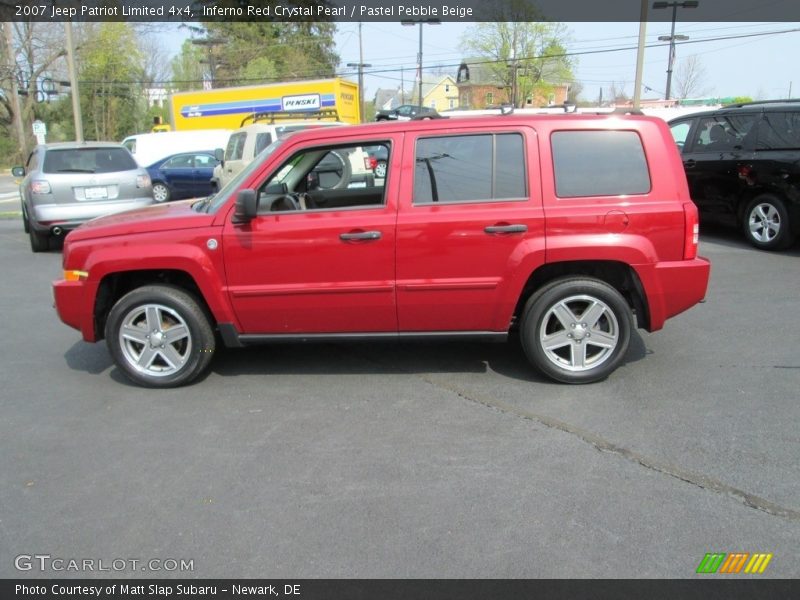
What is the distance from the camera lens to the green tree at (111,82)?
43250mm

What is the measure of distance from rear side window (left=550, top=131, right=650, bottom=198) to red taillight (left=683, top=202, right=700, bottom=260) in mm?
293

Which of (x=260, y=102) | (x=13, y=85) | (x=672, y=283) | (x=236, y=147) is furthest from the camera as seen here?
(x=13, y=85)


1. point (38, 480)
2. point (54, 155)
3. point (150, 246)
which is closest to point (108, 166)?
point (54, 155)

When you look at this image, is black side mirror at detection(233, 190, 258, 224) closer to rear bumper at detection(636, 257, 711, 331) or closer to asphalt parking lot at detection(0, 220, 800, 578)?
asphalt parking lot at detection(0, 220, 800, 578)

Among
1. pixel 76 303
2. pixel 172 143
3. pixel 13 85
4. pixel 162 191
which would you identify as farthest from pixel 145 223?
pixel 13 85

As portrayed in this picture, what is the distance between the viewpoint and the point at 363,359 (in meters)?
5.13

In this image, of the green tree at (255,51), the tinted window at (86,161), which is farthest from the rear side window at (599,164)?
the green tree at (255,51)

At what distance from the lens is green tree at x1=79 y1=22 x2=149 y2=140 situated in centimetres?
4325

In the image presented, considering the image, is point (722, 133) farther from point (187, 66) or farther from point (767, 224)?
point (187, 66)

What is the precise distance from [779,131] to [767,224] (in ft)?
4.01

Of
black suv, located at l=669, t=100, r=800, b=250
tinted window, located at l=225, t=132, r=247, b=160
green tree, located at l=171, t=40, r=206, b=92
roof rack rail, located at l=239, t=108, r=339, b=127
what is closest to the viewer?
black suv, located at l=669, t=100, r=800, b=250

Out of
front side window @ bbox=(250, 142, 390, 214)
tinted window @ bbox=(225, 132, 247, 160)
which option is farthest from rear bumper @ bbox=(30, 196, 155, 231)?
front side window @ bbox=(250, 142, 390, 214)

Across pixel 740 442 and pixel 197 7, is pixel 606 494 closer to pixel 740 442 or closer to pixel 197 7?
pixel 740 442
